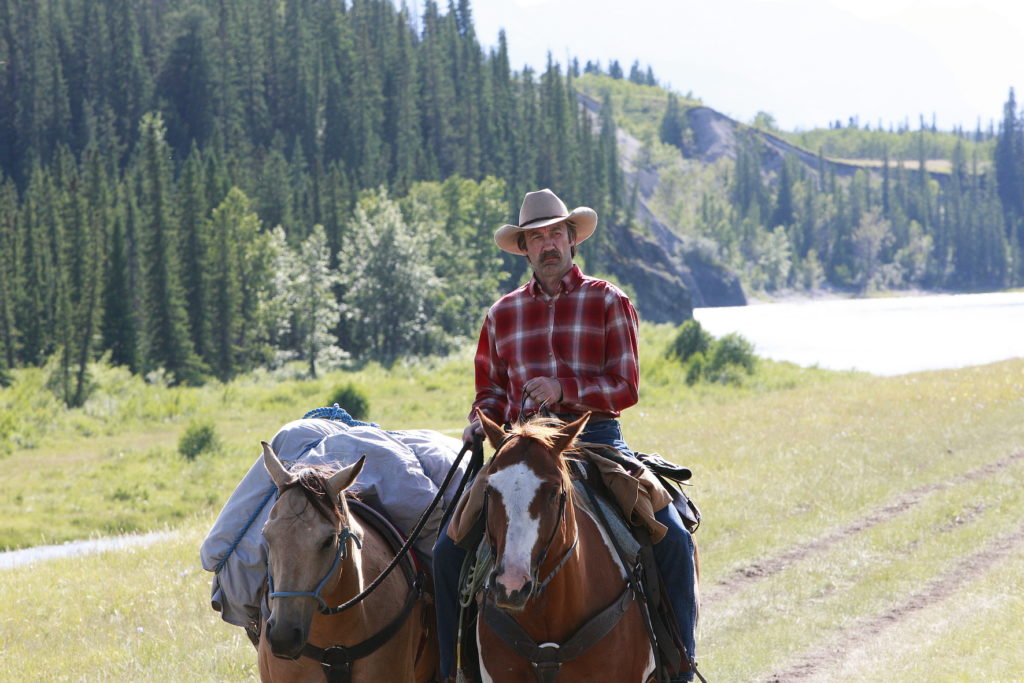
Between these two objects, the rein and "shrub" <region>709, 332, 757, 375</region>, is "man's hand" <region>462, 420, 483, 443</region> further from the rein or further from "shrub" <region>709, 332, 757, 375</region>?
"shrub" <region>709, 332, 757, 375</region>

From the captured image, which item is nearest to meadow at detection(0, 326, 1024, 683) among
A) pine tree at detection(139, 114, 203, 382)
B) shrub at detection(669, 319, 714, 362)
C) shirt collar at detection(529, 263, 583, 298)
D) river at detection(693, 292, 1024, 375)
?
shirt collar at detection(529, 263, 583, 298)

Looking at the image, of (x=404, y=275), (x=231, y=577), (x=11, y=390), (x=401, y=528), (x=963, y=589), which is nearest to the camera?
(x=231, y=577)

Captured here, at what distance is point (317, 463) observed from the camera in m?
6.45

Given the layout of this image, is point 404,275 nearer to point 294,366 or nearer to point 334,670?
point 294,366

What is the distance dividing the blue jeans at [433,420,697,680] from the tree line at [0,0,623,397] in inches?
1715

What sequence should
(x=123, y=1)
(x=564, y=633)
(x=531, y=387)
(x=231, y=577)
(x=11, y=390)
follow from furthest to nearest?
1. (x=123, y=1)
2. (x=11, y=390)
3. (x=231, y=577)
4. (x=531, y=387)
5. (x=564, y=633)

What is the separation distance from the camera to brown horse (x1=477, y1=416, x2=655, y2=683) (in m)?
4.57

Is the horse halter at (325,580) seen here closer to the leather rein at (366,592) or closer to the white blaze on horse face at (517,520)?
the leather rein at (366,592)

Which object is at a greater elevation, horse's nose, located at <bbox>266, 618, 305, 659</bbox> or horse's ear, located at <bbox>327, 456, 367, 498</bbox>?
horse's ear, located at <bbox>327, 456, 367, 498</bbox>

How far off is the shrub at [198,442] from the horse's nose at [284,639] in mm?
25257

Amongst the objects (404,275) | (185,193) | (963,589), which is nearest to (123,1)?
(185,193)

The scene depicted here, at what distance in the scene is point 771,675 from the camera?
934 centimetres

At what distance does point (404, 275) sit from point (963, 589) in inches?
2164

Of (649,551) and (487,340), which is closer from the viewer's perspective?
(649,551)
